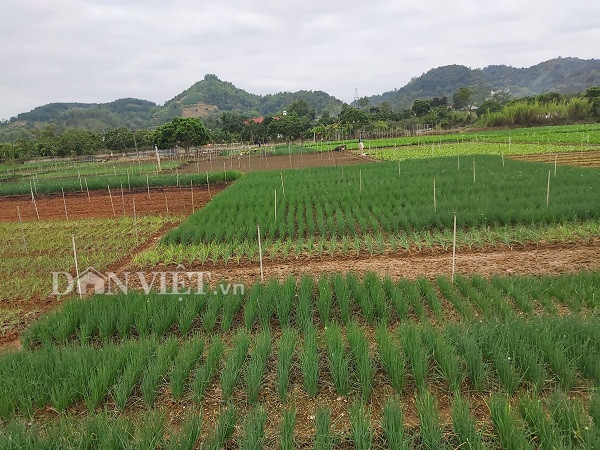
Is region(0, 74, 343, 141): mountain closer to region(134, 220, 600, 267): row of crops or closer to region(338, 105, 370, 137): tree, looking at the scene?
region(338, 105, 370, 137): tree

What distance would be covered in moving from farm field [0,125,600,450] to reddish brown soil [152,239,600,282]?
0.05m

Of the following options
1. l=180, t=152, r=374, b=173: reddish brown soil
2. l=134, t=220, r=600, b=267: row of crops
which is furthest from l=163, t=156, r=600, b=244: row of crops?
l=180, t=152, r=374, b=173: reddish brown soil

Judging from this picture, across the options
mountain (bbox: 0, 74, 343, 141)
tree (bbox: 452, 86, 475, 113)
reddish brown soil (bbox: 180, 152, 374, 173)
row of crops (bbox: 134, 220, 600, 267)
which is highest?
mountain (bbox: 0, 74, 343, 141)

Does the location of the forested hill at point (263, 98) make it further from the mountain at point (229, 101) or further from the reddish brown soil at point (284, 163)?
the reddish brown soil at point (284, 163)

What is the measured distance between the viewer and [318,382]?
3.64m

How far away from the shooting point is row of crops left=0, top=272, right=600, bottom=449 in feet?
8.66

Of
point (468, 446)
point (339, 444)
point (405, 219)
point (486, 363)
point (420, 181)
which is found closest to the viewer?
point (468, 446)

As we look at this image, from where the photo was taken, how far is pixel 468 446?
2549mm

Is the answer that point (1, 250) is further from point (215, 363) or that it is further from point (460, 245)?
point (460, 245)

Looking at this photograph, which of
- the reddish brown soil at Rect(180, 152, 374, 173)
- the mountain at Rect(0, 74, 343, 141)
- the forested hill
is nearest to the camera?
the reddish brown soil at Rect(180, 152, 374, 173)

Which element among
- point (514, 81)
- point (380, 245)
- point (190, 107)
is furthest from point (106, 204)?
point (514, 81)

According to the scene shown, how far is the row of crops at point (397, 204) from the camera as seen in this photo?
Result: 927cm

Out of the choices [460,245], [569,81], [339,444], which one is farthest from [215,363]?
[569,81]

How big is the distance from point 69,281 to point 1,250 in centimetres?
422
